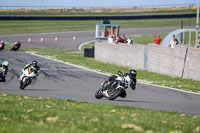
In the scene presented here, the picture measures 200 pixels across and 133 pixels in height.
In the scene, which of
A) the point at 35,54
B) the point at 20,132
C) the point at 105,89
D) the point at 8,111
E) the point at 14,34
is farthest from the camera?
the point at 14,34

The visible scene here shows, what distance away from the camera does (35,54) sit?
3662 centimetres

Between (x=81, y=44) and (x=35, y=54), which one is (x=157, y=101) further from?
(x=81, y=44)

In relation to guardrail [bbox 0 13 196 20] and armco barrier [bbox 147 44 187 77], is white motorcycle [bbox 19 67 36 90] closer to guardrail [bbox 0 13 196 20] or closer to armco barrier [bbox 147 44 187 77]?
armco barrier [bbox 147 44 187 77]

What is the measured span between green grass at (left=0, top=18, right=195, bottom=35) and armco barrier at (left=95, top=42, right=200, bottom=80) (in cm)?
2778

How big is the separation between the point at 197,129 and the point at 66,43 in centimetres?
4103

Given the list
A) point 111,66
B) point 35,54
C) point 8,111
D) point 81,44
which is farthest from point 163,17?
point 8,111

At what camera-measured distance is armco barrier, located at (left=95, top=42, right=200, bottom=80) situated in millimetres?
22859

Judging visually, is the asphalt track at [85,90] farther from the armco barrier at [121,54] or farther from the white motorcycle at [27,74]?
the armco barrier at [121,54]

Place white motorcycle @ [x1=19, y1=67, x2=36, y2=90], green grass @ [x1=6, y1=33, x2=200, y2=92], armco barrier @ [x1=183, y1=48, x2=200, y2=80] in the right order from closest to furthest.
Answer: white motorcycle @ [x1=19, y1=67, x2=36, y2=90] < green grass @ [x1=6, y1=33, x2=200, y2=92] < armco barrier @ [x1=183, y1=48, x2=200, y2=80]

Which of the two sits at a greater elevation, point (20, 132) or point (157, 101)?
point (20, 132)

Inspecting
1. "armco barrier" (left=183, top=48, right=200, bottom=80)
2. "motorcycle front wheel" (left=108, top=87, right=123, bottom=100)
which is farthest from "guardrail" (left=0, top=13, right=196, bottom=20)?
"motorcycle front wheel" (left=108, top=87, right=123, bottom=100)

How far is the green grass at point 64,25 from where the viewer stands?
5900 centimetres

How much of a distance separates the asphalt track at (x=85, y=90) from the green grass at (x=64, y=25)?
3134 cm

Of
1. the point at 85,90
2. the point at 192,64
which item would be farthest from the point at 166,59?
the point at 85,90
